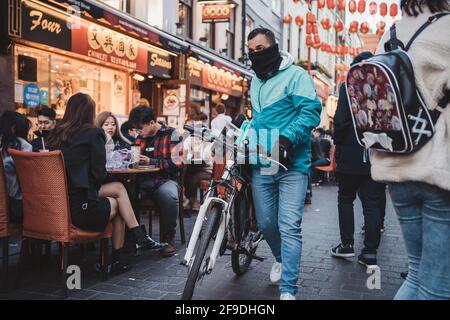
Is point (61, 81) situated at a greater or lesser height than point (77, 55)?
lesser

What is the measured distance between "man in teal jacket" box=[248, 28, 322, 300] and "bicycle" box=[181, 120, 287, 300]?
17 centimetres

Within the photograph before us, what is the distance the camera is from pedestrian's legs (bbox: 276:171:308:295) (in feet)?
11.4

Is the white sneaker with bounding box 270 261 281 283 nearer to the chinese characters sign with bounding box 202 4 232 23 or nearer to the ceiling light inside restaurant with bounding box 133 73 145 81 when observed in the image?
the ceiling light inside restaurant with bounding box 133 73 145 81

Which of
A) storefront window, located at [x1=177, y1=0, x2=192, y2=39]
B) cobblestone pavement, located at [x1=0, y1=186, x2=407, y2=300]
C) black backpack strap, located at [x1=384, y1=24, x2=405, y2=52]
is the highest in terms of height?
storefront window, located at [x1=177, y1=0, x2=192, y2=39]

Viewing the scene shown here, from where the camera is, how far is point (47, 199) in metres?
3.67

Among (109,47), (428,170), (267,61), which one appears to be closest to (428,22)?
(428,170)

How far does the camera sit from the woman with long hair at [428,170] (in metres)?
2.00

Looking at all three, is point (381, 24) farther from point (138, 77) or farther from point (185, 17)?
point (138, 77)

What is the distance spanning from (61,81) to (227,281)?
21.0ft

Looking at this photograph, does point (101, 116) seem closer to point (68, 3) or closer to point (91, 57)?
point (68, 3)

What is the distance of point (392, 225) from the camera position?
728cm

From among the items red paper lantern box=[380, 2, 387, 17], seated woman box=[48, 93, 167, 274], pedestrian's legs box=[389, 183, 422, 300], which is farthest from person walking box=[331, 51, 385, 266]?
red paper lantern box=[380, 2, 387, 17]

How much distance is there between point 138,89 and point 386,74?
10.6m

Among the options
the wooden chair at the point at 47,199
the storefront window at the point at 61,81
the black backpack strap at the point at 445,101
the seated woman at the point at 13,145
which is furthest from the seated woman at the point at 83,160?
the storefront window at the point at 61,81
